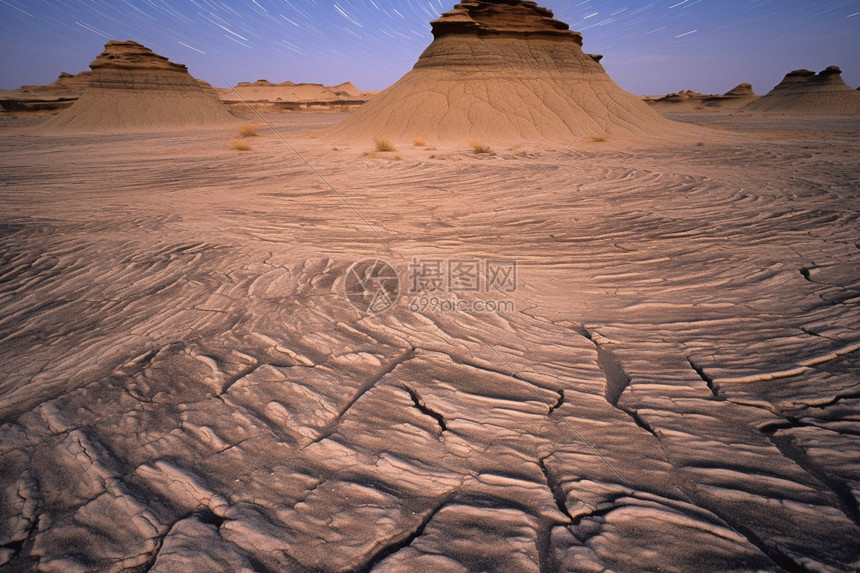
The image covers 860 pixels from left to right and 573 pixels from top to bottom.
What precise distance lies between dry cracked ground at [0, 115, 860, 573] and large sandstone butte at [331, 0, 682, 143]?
9.65 m

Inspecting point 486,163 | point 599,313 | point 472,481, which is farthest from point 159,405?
point 486,163

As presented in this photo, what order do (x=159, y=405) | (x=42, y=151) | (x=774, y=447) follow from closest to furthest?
(x=774, y=447), (x=159, y=405), (x=42, y=151)

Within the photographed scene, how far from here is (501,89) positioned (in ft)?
45.6

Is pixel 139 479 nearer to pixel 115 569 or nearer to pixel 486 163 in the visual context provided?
pixel 115 569

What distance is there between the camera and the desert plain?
4.15 ft

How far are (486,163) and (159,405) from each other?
739 cm

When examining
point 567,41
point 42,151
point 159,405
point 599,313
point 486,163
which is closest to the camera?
point 159,405

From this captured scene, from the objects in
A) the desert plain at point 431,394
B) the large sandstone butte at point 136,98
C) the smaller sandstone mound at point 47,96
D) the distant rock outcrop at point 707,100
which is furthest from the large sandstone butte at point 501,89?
the distant rock outcrop at point 707,100

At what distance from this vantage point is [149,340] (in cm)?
235

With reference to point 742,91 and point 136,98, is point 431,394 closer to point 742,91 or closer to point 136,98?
point 136,98

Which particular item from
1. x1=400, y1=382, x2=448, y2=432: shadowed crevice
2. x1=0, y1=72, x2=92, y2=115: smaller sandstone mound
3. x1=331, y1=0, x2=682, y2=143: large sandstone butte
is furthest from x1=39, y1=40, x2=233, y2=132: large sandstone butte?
x1=400, y1=382, x2=448, y2=432: shadowed crevice

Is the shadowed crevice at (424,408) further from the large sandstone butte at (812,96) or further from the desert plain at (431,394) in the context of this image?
the large sandstone butte at (812,96)

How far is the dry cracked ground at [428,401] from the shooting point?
126 centimetres

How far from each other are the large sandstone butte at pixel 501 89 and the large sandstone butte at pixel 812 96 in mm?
25890
